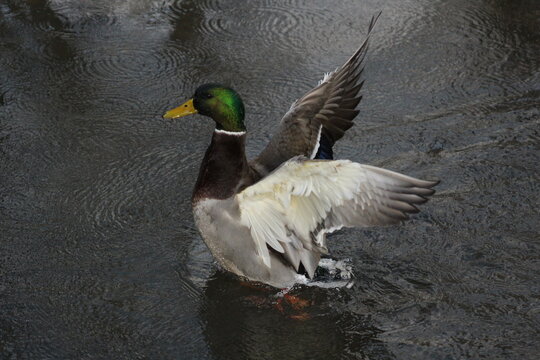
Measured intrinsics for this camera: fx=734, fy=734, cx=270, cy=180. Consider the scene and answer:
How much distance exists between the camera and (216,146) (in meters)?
3.95

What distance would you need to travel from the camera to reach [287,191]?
3539mm

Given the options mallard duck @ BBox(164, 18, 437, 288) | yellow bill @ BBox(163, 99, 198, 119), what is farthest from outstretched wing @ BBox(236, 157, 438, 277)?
yellow bill @ BBox(163, 99, 198, 119)

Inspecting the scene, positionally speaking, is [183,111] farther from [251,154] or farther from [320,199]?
[251,154]

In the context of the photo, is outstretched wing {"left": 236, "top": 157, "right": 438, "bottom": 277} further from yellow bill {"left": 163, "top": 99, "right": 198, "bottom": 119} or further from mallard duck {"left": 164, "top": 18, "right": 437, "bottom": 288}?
yellow bill {"left": 163, "top": 99, "right": 198, "bottom": 119}

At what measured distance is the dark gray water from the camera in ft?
12.0

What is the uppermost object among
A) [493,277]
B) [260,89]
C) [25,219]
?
[493,277]

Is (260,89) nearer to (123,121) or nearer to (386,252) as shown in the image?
(123,121)

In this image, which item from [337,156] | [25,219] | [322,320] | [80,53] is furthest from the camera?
[80,53]

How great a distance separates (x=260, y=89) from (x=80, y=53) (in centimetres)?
169

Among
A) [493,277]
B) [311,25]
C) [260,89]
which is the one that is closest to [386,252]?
[493,277]

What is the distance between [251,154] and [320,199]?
5.61 ft

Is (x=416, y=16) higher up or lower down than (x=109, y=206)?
higher up

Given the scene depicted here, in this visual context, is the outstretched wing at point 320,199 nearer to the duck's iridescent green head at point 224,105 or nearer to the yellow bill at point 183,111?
the duck's iridescent green head at point 224,105

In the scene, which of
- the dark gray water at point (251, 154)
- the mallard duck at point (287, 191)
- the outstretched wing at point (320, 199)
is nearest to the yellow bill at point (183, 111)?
the mallard duck at point (287, 191)
